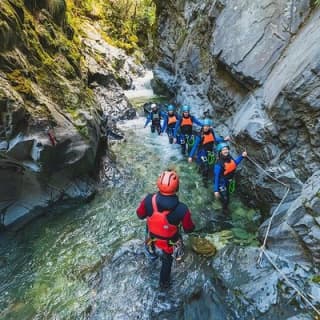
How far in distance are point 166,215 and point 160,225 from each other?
9.3 inches

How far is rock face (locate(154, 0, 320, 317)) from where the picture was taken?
596 cm

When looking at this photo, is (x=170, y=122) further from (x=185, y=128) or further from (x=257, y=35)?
(x=257, y=35)

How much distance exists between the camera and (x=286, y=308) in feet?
16.6

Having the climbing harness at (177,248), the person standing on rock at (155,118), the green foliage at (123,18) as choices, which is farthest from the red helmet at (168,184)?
the green foliage at (123,18)

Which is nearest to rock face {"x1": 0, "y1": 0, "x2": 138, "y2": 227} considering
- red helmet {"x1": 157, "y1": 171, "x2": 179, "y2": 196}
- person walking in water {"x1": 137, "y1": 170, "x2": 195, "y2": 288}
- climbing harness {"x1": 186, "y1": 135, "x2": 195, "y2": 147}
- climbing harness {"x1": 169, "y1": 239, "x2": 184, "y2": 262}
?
climbing harness {"x1": 186, "y1": 135, "x2": 195, "y2": 147}

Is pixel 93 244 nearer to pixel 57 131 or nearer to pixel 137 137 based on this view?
pixel 57 131

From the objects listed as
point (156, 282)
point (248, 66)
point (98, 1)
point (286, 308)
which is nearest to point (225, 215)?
point (156, 282)

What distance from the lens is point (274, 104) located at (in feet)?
26.1

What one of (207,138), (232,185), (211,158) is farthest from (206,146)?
(232,185)

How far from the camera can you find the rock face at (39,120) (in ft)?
26.8

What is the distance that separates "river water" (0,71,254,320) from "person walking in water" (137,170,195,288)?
945 mm

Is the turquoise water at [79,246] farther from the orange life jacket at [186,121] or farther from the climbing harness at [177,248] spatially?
the orange life jacket at [186,121]

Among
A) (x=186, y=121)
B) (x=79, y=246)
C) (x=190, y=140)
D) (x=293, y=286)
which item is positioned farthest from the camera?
(x=186, y=121)

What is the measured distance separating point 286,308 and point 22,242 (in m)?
6.11
